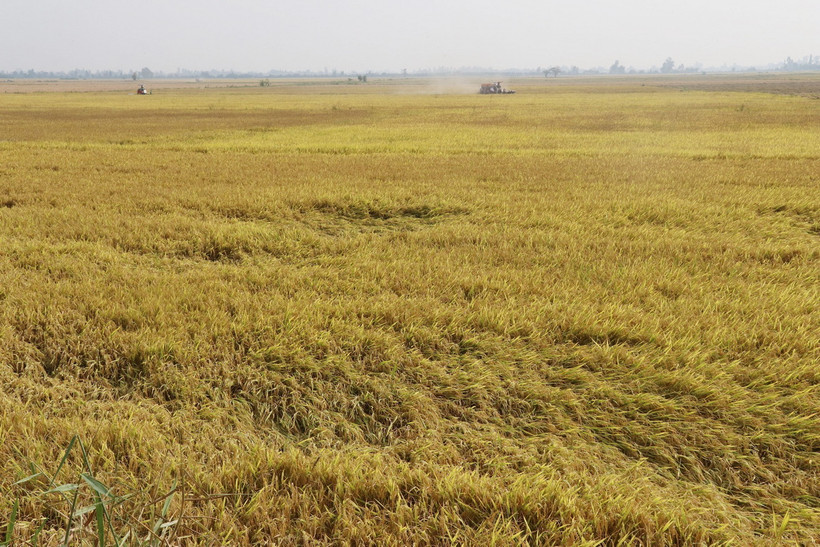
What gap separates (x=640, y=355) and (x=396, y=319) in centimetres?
200

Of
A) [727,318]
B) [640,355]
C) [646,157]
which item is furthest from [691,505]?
[646,157]

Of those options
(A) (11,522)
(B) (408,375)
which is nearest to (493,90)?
(B) (408,375)

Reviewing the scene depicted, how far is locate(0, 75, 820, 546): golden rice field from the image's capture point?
2.31m

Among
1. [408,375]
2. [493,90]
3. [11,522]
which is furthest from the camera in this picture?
[493,90]

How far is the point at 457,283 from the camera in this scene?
5277 mm

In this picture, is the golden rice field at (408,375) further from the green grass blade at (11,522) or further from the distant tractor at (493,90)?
the distant tractor at (493,90)

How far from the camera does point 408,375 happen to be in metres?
3.67

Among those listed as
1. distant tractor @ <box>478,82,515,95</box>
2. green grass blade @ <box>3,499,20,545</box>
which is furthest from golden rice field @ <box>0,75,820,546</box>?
distant tractor @ <box>478,82,515,95</box>

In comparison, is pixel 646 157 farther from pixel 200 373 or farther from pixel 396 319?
pixel 200 373

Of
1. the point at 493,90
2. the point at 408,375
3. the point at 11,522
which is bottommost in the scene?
the point at 408,375

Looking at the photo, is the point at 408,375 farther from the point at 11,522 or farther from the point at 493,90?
the point at 493,90

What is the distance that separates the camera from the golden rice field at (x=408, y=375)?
2.31 m

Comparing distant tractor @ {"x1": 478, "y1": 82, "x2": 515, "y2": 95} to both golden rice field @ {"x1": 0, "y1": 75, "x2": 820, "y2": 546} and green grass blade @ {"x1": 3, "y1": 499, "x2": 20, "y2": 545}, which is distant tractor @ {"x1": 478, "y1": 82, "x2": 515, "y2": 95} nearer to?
golden rice field @ {"x1": 0, "y1": 75, "x2": 820, "y2": 546}

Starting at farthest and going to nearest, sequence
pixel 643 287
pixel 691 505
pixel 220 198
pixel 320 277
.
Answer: pixel 220 198, pixel 320 277, pixel 643 287, pixel 691 505
